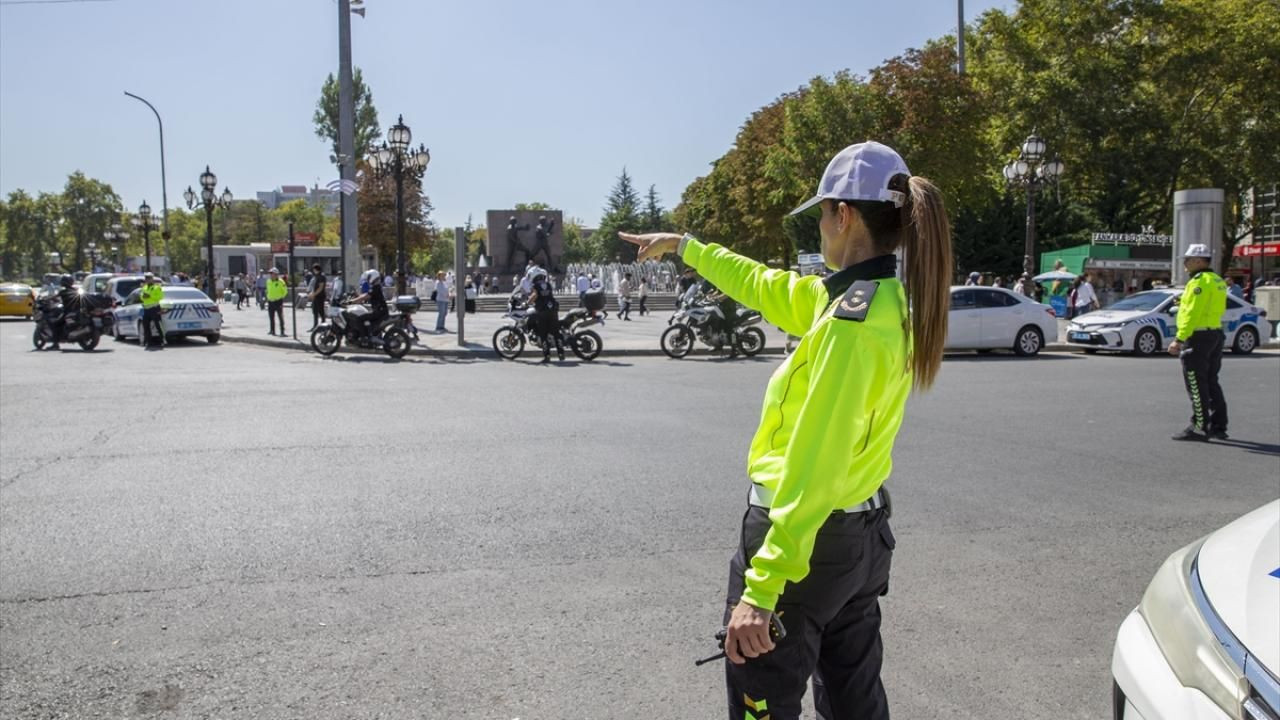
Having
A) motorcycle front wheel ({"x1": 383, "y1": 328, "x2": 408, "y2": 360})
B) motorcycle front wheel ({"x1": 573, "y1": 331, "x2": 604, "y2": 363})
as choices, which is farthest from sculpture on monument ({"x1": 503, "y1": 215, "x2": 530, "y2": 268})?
motorcycle front wheel ({"x1": 573, "y1": 331, "x2": 604, "y2": 363})

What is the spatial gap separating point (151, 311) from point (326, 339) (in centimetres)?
462

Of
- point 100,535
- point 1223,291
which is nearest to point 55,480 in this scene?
point 100,535

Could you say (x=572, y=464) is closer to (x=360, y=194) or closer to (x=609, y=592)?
(x=609, y=592)

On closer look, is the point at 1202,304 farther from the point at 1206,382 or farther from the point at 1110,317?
the point at 1110,317

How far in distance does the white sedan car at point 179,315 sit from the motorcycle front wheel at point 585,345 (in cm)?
929

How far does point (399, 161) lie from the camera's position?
22.4m

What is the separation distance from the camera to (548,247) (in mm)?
56562

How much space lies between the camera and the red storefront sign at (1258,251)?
2240 inches

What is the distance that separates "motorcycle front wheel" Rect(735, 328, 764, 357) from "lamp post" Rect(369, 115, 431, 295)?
7.96 metres

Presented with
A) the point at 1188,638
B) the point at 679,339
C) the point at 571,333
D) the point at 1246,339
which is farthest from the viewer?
the point at 1246,339

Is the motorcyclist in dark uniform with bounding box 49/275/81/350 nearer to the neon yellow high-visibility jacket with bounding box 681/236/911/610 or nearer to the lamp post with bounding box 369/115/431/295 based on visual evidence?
the lamp post with bounding box 369/115/431/295

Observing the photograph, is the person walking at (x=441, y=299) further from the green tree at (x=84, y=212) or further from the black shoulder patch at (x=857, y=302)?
the green tree at (x=84, y=212)

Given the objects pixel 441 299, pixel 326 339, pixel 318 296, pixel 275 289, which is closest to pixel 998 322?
pixel 326 339

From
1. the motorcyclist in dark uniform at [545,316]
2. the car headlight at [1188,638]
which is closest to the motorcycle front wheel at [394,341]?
the motorcyclist in dark uniform at [545,316]
